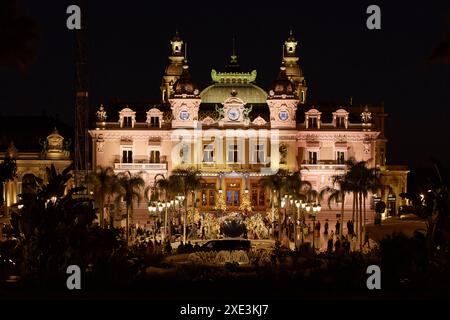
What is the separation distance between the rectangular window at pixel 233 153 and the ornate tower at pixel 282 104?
390 centimetres

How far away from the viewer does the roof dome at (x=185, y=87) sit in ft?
300

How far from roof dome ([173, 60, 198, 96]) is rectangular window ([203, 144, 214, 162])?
15.9 ft

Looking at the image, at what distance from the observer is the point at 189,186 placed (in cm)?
7481

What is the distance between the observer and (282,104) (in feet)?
298

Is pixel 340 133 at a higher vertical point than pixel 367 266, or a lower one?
higher

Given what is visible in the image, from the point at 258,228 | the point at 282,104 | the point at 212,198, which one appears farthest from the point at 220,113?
the point at 258,228

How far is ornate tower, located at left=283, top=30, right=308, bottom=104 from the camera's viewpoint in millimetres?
101250

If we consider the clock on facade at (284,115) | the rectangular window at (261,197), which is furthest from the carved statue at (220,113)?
the rectangular window at (261,197)

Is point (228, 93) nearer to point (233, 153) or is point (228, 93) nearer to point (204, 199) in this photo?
point (233, 153)

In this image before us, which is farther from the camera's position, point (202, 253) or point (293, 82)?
point (293, 82)

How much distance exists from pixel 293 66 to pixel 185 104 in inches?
603
